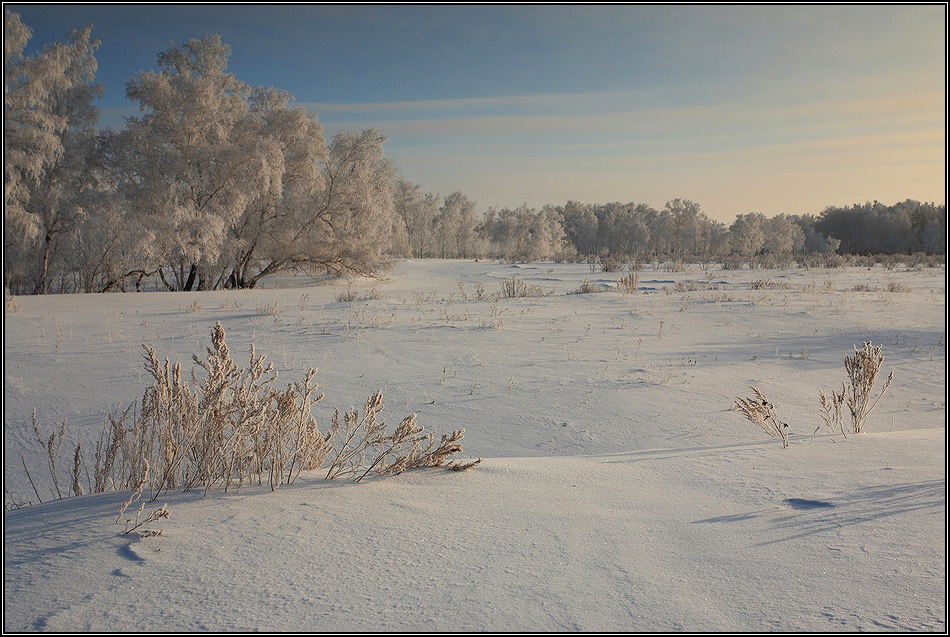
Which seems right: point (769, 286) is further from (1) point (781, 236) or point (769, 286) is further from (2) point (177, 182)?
(1) point (781, 236)

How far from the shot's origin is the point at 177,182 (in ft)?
57.7

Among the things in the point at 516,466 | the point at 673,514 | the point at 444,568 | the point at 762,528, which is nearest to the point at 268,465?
the point at 516,466

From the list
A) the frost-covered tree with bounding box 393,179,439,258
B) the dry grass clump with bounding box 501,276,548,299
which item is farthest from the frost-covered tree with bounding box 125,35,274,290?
the frost-covered tree with bounding box 393,179,439,258

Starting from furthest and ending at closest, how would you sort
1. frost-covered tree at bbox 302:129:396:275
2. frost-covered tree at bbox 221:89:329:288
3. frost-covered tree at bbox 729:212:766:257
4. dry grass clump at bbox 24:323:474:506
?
frost-covered tree at bbox 729:212:766:257 < frost-covered tree at bbox 302:129:396:275 < frost-covered tree at bbox 221:89:329:288 < dry grass clump at bbox 24:323:474:506

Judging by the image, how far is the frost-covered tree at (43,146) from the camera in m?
14.9

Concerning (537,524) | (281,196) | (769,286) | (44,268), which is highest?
(281,196)

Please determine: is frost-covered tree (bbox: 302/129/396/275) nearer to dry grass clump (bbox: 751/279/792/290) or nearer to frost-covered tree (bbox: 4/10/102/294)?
frost-covered tree (bbox: 4/10/102/294)

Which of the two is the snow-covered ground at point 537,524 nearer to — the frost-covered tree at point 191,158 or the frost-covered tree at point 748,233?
the frost-covered tree at point 191,158

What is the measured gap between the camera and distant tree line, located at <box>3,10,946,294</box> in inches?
611

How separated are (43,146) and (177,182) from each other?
330 centimetres

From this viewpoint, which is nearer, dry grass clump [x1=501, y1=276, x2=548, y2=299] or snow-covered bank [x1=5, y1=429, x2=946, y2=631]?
snow-covered bank [x1=5, y1=429, x2=946, y2=631]

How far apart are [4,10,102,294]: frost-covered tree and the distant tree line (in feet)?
0.13

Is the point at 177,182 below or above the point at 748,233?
below

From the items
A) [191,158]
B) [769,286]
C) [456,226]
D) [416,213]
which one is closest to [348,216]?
[191,158]
